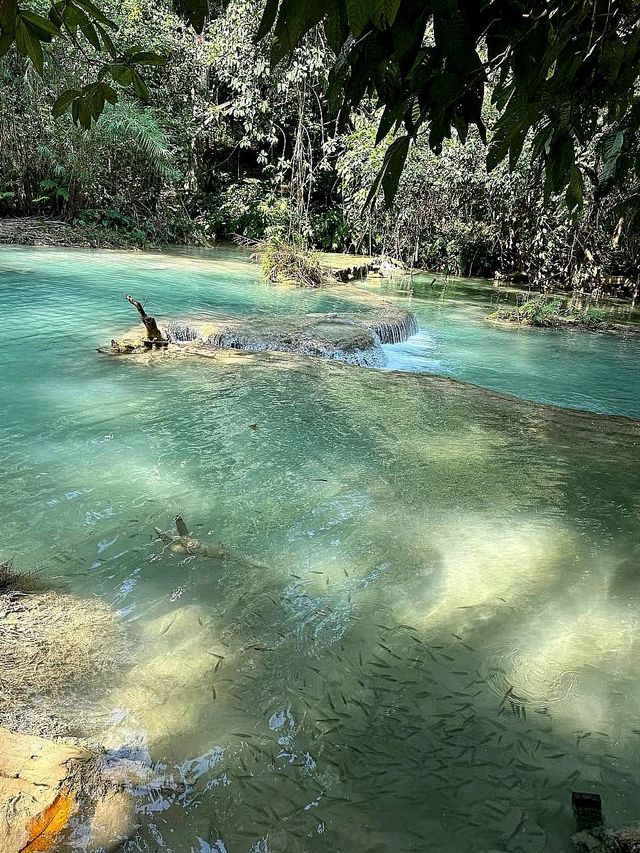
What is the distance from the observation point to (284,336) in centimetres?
835

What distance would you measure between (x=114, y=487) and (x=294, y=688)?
227cm

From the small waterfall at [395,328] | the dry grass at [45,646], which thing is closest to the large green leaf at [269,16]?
the dry grass at [45,646]

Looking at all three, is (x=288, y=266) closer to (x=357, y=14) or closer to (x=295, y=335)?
(x=295, y=335)

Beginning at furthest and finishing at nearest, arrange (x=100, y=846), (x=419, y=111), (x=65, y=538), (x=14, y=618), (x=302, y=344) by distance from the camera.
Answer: (x=302, y=344) < (x=65, y=538) < (x=14, y=618) < (x=100, y=846) < (x=419, y=111)

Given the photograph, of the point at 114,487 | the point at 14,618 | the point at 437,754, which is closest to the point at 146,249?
the point at 114,487

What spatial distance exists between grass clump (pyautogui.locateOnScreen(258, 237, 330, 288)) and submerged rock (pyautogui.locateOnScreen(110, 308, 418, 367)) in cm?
409

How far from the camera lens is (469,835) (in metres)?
2.09

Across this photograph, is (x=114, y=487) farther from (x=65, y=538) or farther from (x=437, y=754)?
(x=437, y=754)

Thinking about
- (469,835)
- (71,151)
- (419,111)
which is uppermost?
(71,151)

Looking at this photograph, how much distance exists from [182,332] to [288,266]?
5209 millimetres

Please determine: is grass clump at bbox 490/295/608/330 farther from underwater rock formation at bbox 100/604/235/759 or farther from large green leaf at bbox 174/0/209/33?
large green leaf at bbox 174/0/209/33

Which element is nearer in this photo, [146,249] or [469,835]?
[469,835]

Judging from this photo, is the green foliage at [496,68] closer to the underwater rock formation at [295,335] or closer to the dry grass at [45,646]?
the dry grass at [45,646]

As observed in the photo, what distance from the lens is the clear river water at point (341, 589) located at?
7.27ft
